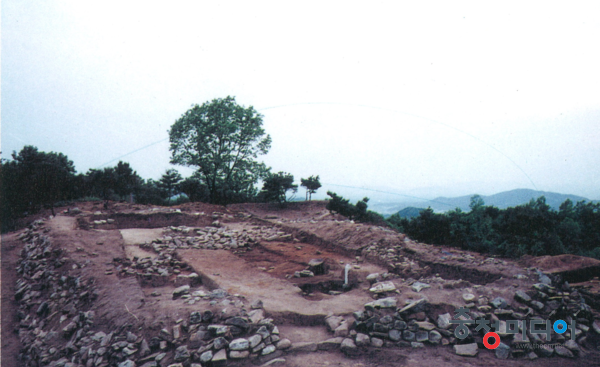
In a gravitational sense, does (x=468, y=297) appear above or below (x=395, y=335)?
above

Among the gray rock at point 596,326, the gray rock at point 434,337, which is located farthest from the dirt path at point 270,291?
the gray rock at point 596,326

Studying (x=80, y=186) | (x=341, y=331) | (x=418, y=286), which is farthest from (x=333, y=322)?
(x=80, y=186)

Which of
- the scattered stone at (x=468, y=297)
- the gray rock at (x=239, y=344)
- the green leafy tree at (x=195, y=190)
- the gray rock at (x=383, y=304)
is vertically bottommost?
the gray rock at (x=239, y=344)

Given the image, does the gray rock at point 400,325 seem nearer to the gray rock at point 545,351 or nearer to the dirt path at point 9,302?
the gray rock at point 545,351

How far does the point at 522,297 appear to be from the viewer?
4.50 meters

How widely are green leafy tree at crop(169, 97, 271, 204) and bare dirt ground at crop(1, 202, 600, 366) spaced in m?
7.38

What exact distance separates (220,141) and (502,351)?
1705 centimetres

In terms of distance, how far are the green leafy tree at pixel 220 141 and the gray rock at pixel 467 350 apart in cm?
1612

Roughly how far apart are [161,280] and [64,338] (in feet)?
5.93

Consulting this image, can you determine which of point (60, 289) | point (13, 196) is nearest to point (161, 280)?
point (60, 289)

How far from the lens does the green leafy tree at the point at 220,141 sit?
1809 centimetres

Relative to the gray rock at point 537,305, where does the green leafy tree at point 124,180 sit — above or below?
Answer: above

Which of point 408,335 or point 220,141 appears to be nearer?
point 408,335

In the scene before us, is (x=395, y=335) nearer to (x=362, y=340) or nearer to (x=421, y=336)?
(x=421, y=336)
